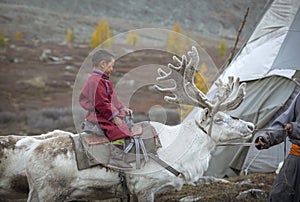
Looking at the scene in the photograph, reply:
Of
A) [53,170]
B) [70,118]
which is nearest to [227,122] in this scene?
[53,170]

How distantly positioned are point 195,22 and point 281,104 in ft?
255

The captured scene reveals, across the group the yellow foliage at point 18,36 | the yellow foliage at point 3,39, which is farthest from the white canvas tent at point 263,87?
the yellow foliage at point 18,36

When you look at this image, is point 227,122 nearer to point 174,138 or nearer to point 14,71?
point 174,138

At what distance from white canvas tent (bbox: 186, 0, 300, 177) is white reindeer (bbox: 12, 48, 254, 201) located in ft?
12.7

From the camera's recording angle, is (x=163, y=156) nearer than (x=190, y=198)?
Yes

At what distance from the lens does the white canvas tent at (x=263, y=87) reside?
360 inches

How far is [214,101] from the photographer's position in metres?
5.59

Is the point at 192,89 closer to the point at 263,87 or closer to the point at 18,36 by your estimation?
the point at 263,87

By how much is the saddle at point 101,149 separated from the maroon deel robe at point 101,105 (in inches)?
4.2

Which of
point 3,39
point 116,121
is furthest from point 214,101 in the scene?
point 3,39

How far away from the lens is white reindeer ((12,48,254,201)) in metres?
5.18

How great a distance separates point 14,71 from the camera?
4209cm

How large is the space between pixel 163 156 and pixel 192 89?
0.93 metres

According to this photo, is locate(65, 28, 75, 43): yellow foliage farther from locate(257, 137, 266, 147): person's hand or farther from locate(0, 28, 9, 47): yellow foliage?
Result: locate(257, 137, 266, 147): person's hand
